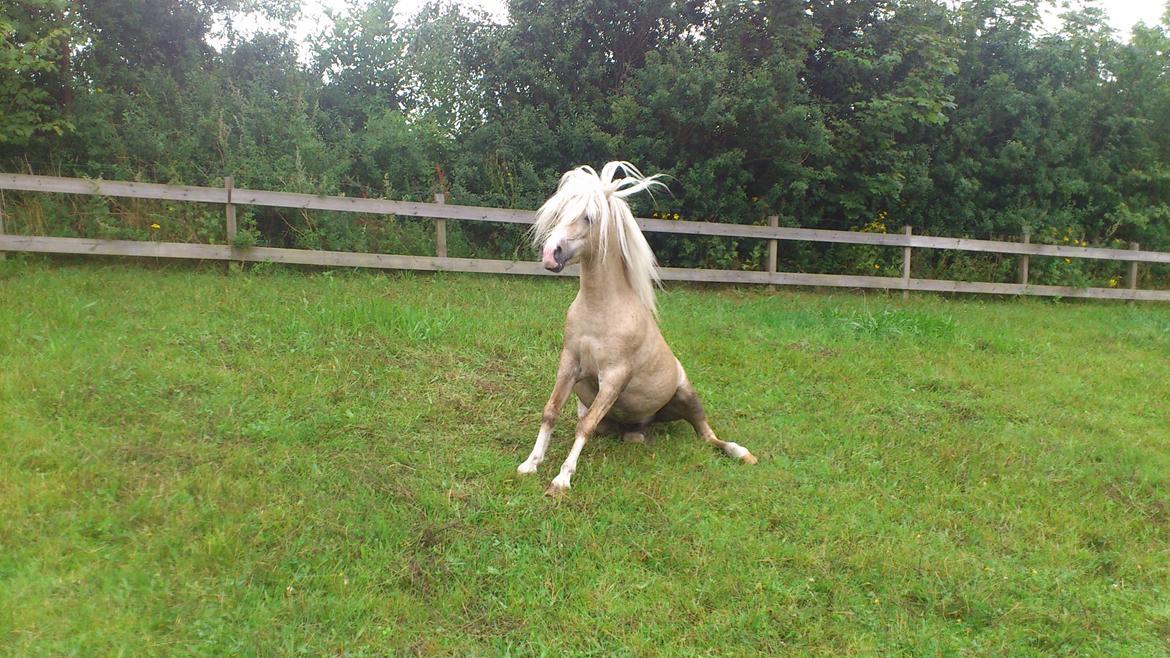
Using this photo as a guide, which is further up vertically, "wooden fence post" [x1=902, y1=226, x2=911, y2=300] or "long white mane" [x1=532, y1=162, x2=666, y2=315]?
"long white mane" [x1=532, y1=162, x2=666, y2=315]

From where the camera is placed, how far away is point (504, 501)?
394 centimetres

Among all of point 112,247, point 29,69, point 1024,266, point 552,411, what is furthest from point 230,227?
point 1024,266

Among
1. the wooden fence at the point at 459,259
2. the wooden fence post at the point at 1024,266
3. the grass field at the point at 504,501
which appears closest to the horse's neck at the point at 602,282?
the grass field at the point at 504,501

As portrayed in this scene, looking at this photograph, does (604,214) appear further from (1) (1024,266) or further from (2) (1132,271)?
(2) (1132,271)

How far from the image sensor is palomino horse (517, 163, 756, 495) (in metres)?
4.20

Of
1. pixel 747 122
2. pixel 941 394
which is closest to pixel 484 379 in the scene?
pixel 941 394

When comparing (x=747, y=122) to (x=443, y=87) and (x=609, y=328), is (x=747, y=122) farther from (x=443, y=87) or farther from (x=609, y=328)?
(x=609, y=328)

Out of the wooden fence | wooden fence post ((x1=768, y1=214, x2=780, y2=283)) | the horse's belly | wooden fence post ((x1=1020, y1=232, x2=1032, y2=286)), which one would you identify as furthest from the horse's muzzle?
wooden fence post ((x1=1020, y1=232, x2=1032, y2=286))

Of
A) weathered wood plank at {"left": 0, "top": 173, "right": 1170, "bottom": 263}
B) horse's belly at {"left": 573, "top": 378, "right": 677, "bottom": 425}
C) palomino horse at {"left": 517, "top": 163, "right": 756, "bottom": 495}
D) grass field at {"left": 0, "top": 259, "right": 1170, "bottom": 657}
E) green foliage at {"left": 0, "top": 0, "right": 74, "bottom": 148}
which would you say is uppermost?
green foliage at {"left": 0, "top": 0, "right": 74, "bottom": 148}

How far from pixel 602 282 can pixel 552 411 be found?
2.75 ft

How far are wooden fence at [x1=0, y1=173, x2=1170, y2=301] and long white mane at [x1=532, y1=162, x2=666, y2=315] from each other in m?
4.29

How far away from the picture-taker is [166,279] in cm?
795

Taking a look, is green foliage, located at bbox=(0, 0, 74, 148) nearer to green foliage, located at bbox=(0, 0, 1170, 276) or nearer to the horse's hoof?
green foliage, located at bbox=(0, 0, 1170, 276)

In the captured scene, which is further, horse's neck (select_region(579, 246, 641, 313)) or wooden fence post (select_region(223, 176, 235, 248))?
wooden fence post (select_region(223, 176, 235, 248))
